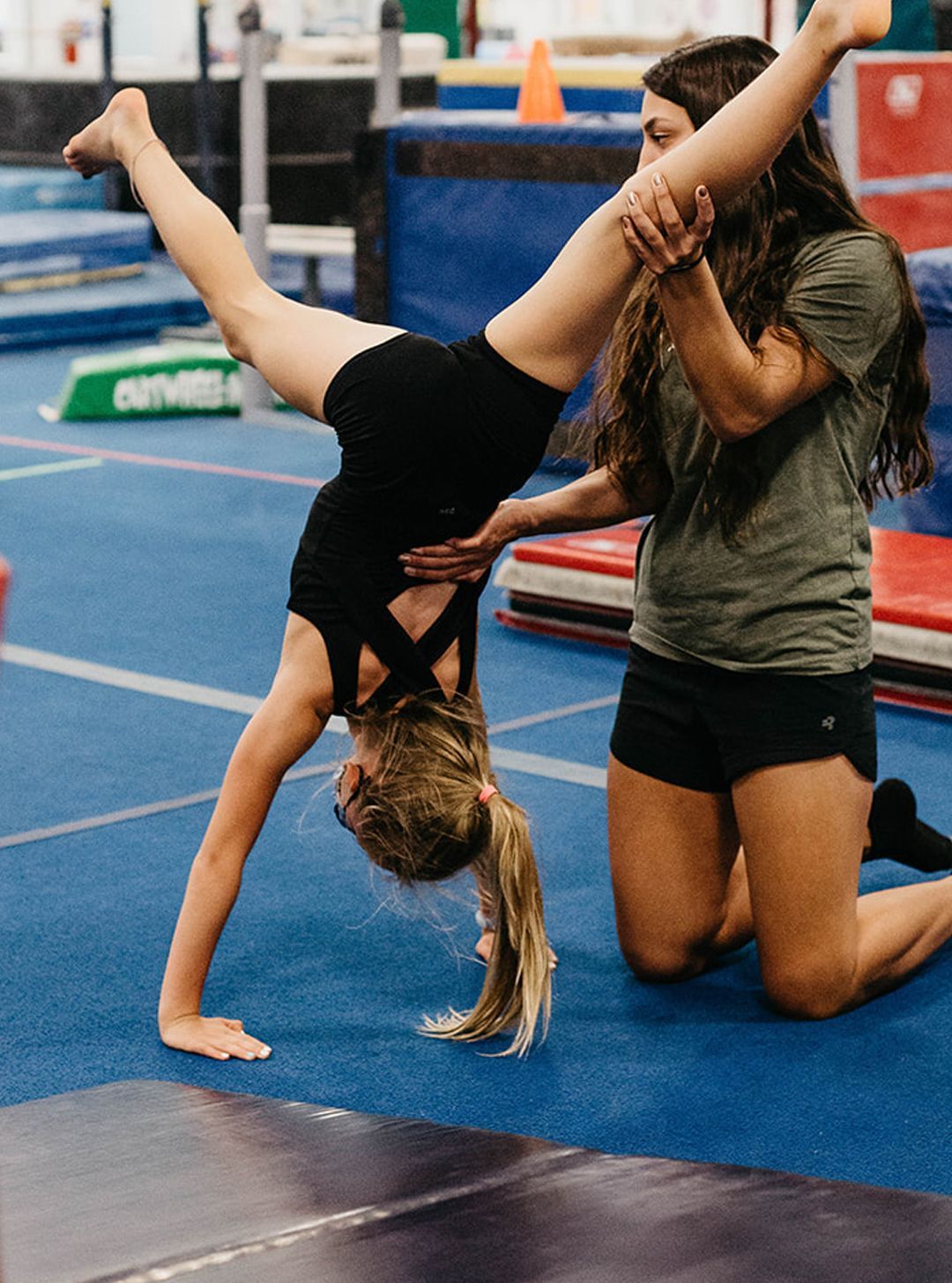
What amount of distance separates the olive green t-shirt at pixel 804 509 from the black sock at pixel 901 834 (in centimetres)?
52

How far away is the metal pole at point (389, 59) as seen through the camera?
771 cm

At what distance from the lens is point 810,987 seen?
273cm

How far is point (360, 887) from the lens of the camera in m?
3.32

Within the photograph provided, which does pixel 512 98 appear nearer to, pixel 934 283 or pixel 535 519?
pixel 934 283

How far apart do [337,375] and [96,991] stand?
3.43 feet

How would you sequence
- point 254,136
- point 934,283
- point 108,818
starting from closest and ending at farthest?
1. point 108,818
2. point 934,283
3. point 254,136

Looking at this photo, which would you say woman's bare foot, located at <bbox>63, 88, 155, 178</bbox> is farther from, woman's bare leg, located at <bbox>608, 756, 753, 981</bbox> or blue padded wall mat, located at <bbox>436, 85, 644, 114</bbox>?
blue padded wall mat, located at <bbox>436, 85, 644, 114</bbox>

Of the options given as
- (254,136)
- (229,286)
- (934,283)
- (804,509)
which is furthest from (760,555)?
(254,136)

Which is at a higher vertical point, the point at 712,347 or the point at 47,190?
the point at 712,347

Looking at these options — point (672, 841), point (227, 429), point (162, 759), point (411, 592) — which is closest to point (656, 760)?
point (672, 841)

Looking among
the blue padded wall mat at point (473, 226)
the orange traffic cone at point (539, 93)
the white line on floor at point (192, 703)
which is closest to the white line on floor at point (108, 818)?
the white line on floor at point (192, 703)

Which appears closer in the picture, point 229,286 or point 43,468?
point 229,286

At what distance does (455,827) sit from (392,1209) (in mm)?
648

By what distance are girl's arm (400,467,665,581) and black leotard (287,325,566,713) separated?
0.02m
